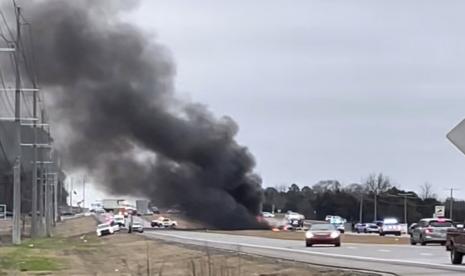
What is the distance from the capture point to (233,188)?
110875 millimetres

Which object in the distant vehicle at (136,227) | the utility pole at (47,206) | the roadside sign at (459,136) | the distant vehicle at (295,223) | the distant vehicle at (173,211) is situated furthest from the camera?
the distant vehicle at (295,223)

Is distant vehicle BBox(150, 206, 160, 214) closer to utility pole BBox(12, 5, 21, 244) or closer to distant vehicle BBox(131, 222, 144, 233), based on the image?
distant vehicle BBox(131, 222, 144, 233)

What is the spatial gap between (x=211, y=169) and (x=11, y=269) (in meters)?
71.7

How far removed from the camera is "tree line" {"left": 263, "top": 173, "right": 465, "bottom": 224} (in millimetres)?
162000

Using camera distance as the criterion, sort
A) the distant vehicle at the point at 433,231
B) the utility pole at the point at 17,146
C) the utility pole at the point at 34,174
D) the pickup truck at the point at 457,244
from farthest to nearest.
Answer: the utility pole at the point at 34,174
the utility pole at the point at 17,146
the distant vehicle at the point at 433,231
the pickup truck at the point at 457,244

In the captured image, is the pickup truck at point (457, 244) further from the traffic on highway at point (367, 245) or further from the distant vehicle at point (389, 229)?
the distant vehicle at point (389, 229)

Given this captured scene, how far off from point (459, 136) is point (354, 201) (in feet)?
518

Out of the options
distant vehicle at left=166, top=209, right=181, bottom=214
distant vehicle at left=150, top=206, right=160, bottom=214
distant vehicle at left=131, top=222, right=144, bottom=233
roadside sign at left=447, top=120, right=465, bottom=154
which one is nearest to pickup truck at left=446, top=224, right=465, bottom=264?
roadside sign at left=447, top=120, right=465, bottom=154

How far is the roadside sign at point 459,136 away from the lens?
15084mm

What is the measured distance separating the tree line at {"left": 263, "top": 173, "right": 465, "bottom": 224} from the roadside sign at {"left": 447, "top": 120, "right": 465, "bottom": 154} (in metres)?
141

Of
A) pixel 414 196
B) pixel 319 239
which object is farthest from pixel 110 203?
pixel 319 239

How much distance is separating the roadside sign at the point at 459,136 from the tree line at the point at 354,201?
5558 inches

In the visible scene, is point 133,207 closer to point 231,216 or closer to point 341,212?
point 231,216

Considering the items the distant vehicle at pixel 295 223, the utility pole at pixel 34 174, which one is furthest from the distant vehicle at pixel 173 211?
the utility pole at pixel 34 174
